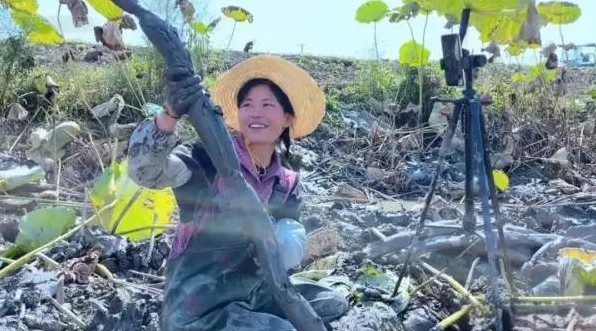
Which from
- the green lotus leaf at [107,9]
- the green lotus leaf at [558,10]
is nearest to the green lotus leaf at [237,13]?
the green lotus leaf at [107,9]

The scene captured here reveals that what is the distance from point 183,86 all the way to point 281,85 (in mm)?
778

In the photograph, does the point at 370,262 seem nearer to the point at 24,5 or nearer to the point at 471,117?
the point at 471,117

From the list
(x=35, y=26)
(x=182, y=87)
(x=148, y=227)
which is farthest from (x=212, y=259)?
(x=35, y=26)

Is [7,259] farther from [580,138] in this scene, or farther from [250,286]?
[580,138]

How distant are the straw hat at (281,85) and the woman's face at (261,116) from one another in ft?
0.14

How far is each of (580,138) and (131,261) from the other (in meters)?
4.44

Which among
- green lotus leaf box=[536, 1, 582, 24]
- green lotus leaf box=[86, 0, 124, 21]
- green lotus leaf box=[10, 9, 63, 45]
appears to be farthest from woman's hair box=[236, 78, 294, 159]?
green lotus leaf box=[536, 1, 582, 24]

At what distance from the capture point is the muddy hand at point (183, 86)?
4.91 feet

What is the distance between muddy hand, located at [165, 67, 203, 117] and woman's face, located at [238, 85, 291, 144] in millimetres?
634

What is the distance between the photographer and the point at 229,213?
197 centimetres

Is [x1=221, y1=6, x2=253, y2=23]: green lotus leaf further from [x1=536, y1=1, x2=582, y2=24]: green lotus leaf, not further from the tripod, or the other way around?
the tripod

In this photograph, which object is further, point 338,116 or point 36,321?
point 338,116

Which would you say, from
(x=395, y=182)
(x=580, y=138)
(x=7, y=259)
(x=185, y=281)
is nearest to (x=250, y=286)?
(x=185, y=281)

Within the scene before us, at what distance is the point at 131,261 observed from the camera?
130 inches
